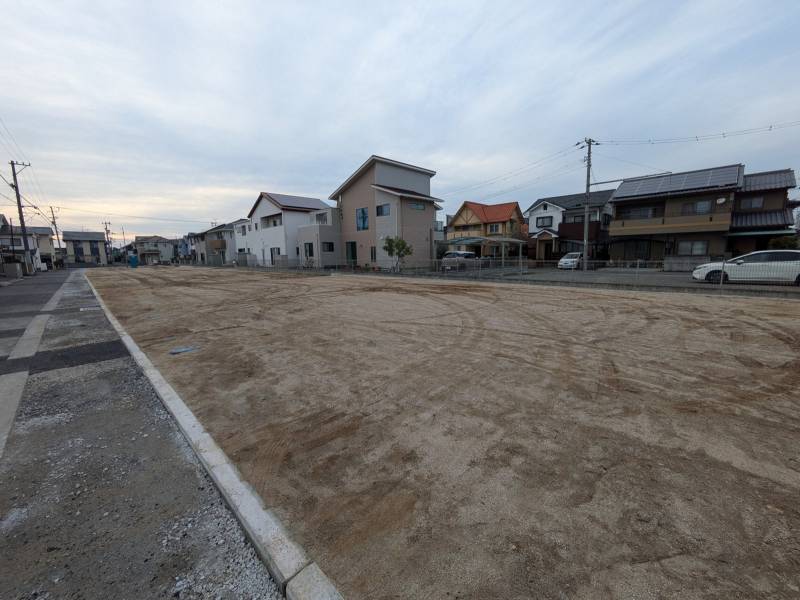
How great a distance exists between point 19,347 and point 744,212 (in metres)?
40.5

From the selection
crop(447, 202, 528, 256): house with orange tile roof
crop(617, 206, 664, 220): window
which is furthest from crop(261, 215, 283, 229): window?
crop(617, 206, 664, 220): window

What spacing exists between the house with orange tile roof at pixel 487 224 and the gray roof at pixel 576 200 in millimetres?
3102

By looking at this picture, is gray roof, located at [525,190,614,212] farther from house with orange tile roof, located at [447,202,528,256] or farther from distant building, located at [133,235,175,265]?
distant building, located at [133,235,175,265]

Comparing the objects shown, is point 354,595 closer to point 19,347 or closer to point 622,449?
point 622,449

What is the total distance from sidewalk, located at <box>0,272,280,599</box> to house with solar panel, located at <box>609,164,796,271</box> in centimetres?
3068

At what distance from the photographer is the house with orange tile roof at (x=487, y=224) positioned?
41475 millimetres

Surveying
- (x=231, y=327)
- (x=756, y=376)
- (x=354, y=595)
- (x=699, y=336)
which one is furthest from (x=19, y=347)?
(x=699, y=336)

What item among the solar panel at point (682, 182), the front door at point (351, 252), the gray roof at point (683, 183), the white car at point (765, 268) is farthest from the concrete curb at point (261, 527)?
the solar panel at point (682, 182)

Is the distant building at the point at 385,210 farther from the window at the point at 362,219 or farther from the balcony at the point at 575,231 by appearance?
the balcony at the point at 575,231

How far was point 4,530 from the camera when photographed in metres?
2.23

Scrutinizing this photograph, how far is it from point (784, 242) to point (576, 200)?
17.2 m

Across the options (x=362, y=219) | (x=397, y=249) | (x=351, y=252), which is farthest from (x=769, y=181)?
(x=351, y=252)

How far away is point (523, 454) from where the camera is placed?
2.93 meters

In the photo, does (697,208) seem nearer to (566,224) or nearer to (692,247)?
(692,247)
